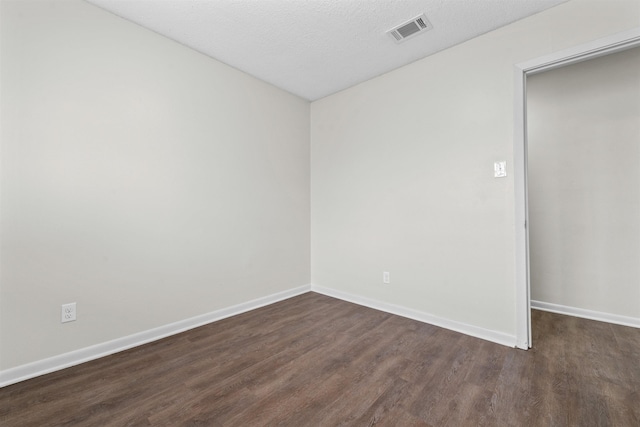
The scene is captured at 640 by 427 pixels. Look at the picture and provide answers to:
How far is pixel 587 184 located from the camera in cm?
287

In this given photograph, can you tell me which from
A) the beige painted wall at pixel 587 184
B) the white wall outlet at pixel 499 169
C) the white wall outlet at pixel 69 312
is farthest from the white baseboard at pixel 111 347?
the beige painted wall at pixel 587 184

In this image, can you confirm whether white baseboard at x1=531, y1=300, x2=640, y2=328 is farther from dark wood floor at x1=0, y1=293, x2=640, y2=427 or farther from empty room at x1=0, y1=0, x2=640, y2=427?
dark wood floor at x1=0, y1=293, x2=640, y2=427

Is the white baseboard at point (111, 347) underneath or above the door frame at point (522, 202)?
underneath

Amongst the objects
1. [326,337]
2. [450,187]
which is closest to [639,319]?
[450,187]

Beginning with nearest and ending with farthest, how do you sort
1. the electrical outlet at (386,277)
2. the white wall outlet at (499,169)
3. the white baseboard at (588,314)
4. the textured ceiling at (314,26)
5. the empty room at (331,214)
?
Result: the empty room at (331,214), the textured ceiling at (314,26), the white wall outlet at (499,169), the white baseboard at (588,314), the electrical outlet at (386,277)

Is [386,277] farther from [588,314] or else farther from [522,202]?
[588,314]

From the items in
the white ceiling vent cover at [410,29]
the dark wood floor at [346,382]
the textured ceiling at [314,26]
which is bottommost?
the dark wood floor at [346,382]

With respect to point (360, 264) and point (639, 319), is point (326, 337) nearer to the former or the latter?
point (360, 264)

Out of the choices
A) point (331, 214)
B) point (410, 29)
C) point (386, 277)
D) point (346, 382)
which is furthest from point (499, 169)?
point (346, 382)

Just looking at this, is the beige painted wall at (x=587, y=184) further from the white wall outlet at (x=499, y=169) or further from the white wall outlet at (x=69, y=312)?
the white wall outlet at (x=69, y=312)

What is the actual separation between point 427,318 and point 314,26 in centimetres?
285

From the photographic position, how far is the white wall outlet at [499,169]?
228 cm

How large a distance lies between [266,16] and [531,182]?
3.27 meters

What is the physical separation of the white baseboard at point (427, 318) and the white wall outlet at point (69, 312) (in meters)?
2.50
